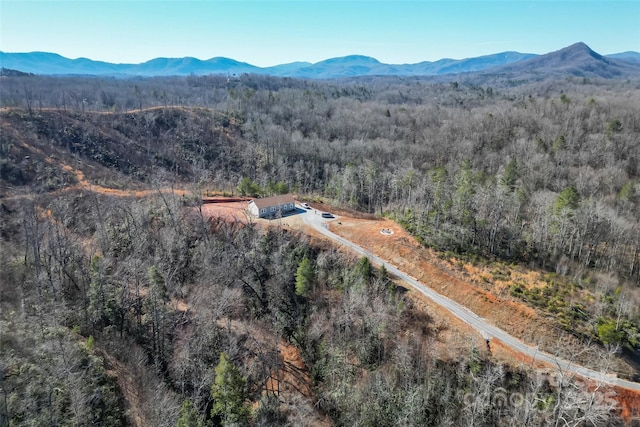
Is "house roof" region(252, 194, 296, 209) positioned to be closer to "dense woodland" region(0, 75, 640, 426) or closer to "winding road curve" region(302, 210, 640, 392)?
"dense woodland" region(0, 75, 640, 426)

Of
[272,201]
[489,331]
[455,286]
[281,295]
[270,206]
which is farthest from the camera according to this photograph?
[272,201]

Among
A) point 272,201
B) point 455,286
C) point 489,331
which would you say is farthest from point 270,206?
point 489,331

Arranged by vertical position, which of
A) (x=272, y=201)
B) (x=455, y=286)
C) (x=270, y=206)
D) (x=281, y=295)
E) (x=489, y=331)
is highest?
(x=272, y=201)

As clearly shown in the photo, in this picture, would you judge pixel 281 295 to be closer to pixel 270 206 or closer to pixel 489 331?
pixel 270 206

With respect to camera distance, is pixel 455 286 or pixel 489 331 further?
pixel 455 286

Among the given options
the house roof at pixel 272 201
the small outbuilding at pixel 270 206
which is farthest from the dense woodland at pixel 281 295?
the house roof at pixel 272 201

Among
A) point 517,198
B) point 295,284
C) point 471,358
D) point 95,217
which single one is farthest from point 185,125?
point 471,358
